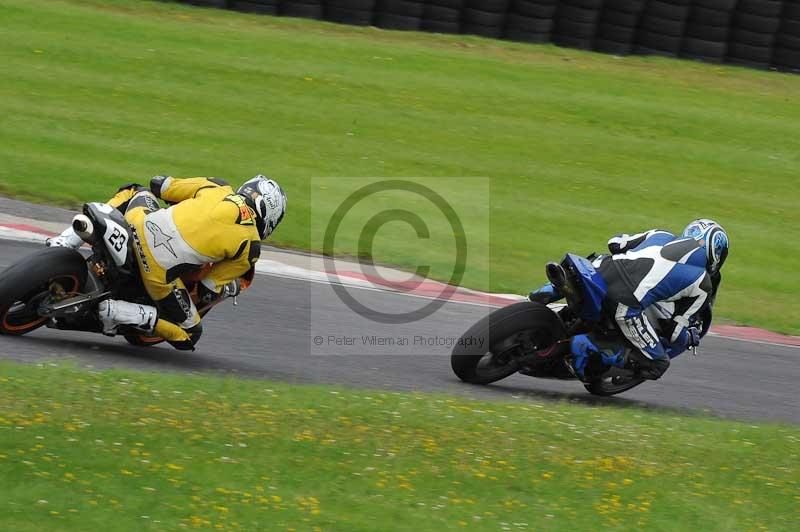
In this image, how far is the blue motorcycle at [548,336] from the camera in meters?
8.16

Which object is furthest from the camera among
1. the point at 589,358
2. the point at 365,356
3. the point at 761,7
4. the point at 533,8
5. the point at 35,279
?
the point at 533,8

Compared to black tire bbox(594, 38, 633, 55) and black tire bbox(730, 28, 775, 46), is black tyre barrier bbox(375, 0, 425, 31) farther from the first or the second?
black tire bbox(730, 28, 775, 46)

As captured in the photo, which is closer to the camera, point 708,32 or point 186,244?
point 186,244

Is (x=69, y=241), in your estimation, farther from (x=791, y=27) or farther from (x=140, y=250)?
(x=791, y=27)

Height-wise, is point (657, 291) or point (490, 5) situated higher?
point (490, 5)

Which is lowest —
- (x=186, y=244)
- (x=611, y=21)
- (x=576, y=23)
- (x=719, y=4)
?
(x=186, y=244)

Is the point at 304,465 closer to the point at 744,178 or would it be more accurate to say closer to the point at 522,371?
the point at 522,371

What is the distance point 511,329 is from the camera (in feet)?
26.7

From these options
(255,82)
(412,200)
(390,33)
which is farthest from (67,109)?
(390,33)

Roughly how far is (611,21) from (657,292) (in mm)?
13012

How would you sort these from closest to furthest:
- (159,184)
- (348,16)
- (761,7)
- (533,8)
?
(159,184) → (761,7) → (533,8) → (348,16)

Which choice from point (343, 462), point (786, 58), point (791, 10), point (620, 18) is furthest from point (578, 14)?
point (343, 462)

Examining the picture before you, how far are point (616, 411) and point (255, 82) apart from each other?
35.6 ft

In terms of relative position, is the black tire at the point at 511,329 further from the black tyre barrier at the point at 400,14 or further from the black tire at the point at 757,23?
the black tire at the point at 757,23
